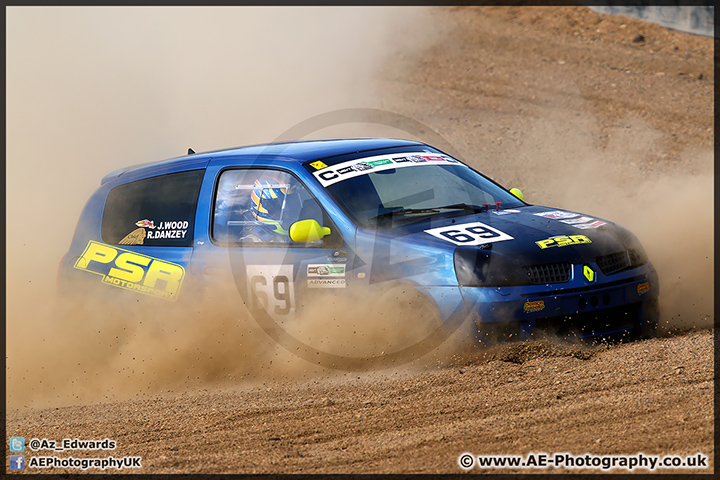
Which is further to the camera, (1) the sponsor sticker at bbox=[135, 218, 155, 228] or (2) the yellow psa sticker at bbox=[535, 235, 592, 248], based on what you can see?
(1) the sponsor sticker at bbox=[135, 218, 155, 228]

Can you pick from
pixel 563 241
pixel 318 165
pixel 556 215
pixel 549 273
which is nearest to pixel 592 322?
pixel 549 273

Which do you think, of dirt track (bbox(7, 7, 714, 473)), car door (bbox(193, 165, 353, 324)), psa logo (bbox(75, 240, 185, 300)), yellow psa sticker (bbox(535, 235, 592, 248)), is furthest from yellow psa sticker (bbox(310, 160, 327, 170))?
yellow psa sticker (bbox(535, 235, 592, 248))

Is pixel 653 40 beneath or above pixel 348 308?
above

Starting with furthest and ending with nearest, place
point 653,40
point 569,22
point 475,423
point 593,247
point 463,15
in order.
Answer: point 463,15 < point 569,22 < point 653,40 < point 593,247 < point 475,423

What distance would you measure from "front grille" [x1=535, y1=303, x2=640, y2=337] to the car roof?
215cm

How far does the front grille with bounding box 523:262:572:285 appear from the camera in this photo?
5.06 metres

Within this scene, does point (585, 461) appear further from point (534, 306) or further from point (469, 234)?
point (469, 234)

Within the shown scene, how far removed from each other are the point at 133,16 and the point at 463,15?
770cm

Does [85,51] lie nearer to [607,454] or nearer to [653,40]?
[653,40]

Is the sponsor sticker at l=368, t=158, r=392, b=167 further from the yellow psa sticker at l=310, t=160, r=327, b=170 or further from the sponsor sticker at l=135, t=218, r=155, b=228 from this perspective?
the sponsor sticker at l=135, t=218, r=155, b=228

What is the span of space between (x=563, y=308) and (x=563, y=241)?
515mm

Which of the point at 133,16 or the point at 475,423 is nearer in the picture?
the point at 475,423

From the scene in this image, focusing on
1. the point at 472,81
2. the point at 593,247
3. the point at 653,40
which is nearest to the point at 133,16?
the point at 472,81

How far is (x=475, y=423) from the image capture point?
4.13 m
